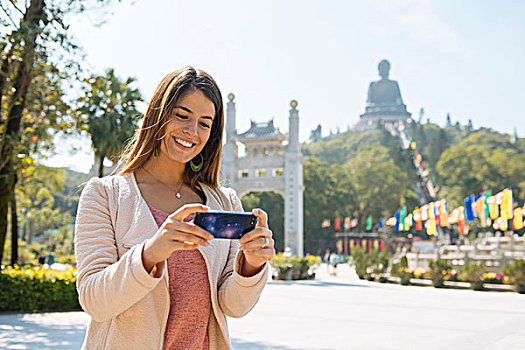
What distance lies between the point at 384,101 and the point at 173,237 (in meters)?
112

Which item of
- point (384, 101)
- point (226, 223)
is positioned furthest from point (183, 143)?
point (384, 101)

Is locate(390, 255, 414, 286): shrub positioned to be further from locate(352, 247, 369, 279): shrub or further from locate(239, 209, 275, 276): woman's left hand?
locate(239, 209, 275, 276): woman's left hand

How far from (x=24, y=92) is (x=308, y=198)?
125 feet

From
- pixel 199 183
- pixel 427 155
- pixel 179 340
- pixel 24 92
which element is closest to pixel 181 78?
pixel 199 183

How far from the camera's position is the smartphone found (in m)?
1.25

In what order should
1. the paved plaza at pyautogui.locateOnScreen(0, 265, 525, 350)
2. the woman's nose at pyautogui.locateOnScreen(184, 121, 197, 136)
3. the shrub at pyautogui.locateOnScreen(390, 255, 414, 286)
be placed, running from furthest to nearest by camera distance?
1. the shrub at pyautogui.locateOnScreen(390, 255, 414, 286)
2. the paved plaza at pyautogui.locateOnScreen(0, 265, 525, 350)
3. the woman's nose at pyautogui.locateOnScreen(184, 121, 197, 136)

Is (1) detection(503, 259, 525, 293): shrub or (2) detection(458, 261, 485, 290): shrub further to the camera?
(2) detection(458, 261, 485, 290): shrub

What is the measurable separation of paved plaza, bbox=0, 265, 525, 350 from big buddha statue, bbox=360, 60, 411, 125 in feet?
318

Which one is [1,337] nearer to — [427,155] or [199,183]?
[199,183]

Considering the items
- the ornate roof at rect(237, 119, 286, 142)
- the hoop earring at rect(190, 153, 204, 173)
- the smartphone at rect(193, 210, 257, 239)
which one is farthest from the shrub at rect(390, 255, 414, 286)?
the smartphone at rect(193, 210, 257, 239)

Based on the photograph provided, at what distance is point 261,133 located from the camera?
29.5m

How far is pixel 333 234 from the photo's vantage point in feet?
162

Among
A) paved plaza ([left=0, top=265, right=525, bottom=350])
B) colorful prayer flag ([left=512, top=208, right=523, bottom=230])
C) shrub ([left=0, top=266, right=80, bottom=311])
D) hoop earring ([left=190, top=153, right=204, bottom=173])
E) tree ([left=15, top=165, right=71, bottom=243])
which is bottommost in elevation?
paved plaza ([left=0, top=265, right=525, bottom=350])

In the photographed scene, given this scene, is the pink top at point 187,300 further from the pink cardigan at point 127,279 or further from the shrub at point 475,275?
the shrub at point 475,275
